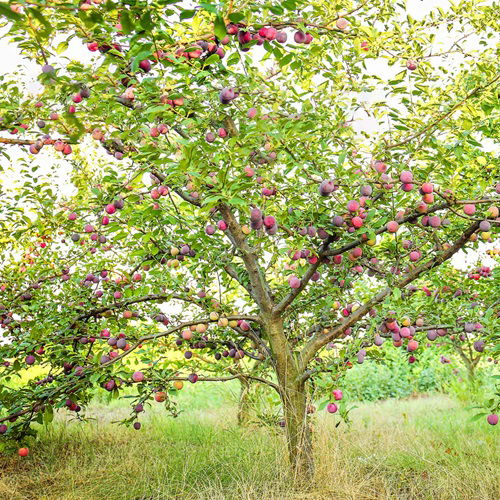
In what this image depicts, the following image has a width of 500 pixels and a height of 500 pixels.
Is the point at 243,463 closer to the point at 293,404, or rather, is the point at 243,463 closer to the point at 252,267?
the point at 293,404

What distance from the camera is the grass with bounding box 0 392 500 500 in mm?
3234

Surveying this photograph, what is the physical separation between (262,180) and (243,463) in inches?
80.3

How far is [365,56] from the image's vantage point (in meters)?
2.91

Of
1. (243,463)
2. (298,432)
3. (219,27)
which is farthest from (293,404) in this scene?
(219,27)

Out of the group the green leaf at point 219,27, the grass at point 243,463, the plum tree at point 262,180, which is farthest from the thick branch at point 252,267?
the green leaf at point 219,27

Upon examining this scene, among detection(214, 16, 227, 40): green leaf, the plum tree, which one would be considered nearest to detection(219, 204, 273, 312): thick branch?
the plum tree

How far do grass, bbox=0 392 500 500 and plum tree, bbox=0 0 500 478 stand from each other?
310mm

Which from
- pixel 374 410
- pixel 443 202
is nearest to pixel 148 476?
pixel 443 202

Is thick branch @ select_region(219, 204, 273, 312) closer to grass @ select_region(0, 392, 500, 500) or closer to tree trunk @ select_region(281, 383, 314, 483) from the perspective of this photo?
tree trunk @ select_region(281, 383, 314, 483)

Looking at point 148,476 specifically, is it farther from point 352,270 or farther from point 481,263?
point 481,263

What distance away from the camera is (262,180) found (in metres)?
2.69

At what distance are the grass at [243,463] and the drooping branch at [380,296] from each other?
24.0 inches

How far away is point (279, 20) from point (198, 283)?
1.79 meters

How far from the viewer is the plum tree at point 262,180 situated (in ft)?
7.89
